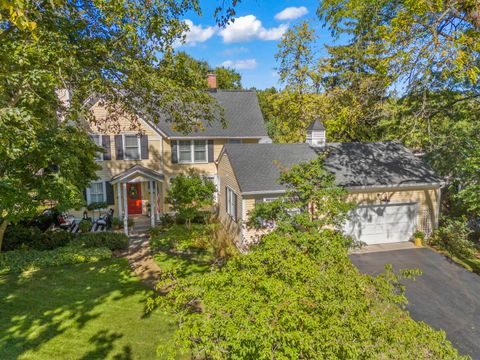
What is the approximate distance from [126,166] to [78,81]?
38.4ft

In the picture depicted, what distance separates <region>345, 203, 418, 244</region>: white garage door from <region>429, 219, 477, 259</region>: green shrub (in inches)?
48.0

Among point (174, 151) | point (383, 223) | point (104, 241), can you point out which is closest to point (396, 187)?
point (383, 223)

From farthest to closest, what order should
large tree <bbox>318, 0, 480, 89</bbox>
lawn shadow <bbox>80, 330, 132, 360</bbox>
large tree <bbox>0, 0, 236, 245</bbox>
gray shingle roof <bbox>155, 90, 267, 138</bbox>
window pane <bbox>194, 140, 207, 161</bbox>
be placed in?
window pane <bbox>194, 140, 207, 161</bbox> → gray shingle roof <bbox>155, 90, 267, 138</bbox> → large tree <bbox>318, 0, 480, 89</bbox> → lawn shadow <bbox>80, 330, 132, 360</bbox> → large tree <bbox>0, 0, 236, 245</bbox>

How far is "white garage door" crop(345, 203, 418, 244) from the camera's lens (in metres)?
14.3

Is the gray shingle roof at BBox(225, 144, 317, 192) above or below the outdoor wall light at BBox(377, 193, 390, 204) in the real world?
above

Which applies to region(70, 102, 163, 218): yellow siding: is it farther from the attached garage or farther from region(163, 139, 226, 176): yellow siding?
the attached garage

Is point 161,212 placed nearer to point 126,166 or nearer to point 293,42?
point 126,166

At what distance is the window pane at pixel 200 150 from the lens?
65.6 feet

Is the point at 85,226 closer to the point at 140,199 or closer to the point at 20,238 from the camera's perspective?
the point at 20,238

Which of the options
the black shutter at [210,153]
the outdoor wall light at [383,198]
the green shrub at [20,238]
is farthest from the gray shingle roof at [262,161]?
the green shrub at [20,238]

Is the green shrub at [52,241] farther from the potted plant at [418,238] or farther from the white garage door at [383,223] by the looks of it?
the potted plant at [418,238]

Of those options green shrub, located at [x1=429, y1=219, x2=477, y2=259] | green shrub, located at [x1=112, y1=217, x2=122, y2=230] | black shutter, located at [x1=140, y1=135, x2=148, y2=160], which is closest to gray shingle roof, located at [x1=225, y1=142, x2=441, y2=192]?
green shrub, located at [x1=429, y1=219, x2=477, y2=259]

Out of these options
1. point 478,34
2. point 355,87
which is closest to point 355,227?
point 355,87

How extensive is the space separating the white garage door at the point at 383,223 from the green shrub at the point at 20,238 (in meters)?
14.2
